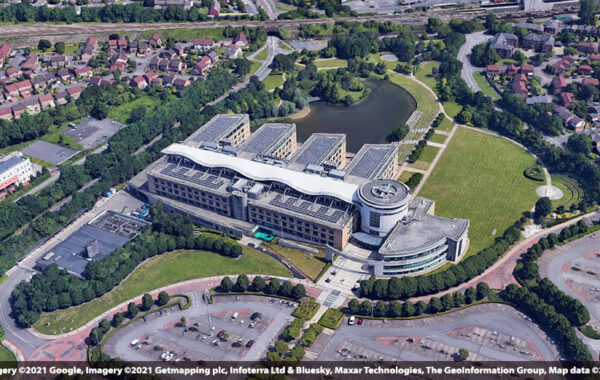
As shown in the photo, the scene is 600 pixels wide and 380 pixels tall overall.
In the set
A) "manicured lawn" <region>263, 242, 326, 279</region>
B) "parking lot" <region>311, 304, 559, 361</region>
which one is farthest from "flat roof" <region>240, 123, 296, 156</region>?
"parking lot" <region>311, 304, 559, 361</region>

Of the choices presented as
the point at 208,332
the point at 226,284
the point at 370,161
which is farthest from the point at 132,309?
the point at 370,161

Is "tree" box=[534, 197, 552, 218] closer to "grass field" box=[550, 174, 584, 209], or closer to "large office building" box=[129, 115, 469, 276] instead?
"grass field" box=[550, 174, 584, 209]

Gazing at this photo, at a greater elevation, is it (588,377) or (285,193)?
(285,193)

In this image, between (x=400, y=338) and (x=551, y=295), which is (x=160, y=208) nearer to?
(x=400, y=338)

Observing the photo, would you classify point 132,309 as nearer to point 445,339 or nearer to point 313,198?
point 313,198

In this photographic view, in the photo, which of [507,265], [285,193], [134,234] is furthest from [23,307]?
[507,265]
